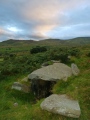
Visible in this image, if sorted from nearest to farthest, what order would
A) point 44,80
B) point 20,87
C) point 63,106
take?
point 63,106 < point 44,80 < point 20,87

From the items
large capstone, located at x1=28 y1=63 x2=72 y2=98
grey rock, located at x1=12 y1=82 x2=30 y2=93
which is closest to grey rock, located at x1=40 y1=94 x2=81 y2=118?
large capstone, located at x1=28 y1=63 x2=72 y2=98

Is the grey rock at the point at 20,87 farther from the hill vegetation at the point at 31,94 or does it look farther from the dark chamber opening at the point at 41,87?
the dark chamber opening at the point at 41,87

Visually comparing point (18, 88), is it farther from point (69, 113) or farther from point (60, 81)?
point (69, 113)

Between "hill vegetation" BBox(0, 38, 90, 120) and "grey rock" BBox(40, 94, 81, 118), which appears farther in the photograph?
"hill vegetation" BBox(0, 38, 90, 120)

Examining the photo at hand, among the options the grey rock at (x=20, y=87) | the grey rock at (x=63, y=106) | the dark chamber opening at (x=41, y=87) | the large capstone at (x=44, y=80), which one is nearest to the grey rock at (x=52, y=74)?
the large capstone at (x=44, y=80)

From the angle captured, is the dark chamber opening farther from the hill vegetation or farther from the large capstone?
the hill vegetation

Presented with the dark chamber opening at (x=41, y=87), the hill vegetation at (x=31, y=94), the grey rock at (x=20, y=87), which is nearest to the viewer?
the hill vegetation at (x=31, y=94)

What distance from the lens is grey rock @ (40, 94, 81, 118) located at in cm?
886

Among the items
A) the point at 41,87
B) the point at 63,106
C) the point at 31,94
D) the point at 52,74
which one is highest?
the point at 52,74

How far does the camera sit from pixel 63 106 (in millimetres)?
9086

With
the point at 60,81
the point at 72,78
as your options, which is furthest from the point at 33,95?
the point at 72,78

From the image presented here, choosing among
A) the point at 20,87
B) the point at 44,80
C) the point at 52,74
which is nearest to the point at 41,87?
the point at 44,80

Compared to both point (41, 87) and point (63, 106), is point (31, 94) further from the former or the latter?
point (63, 106)

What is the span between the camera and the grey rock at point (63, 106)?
29.1ft
